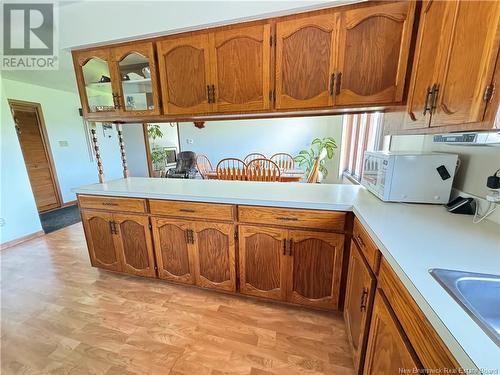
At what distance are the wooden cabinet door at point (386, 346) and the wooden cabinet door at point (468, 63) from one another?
75 cm

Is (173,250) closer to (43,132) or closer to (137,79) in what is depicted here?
(137,79)

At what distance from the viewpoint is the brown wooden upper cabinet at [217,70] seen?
1449mm

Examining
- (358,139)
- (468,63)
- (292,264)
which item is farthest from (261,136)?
(468,63)

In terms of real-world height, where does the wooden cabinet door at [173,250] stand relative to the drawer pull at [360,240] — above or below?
below

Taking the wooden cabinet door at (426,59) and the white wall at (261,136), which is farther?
the white wall at (261,136)

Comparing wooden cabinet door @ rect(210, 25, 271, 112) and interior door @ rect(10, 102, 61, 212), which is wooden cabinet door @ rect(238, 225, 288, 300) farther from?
interior door @ rect(10, 102, 61, 212)

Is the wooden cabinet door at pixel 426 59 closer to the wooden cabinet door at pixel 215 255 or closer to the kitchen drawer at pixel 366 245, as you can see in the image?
the kitchen drawer at pixel 366 245

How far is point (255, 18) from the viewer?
4.58 feet

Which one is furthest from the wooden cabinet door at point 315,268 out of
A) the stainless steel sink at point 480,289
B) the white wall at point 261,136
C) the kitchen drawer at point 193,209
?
the white wall at point 261,136

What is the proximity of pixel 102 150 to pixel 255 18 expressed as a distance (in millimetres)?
4781

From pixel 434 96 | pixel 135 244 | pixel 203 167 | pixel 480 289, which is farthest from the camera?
pixel 203 167

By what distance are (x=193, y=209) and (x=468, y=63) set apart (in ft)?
5.28

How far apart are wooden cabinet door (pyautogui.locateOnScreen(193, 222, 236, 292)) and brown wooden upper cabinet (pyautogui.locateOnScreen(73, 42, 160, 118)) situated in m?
1.03

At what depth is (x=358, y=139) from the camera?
3.17 meters
